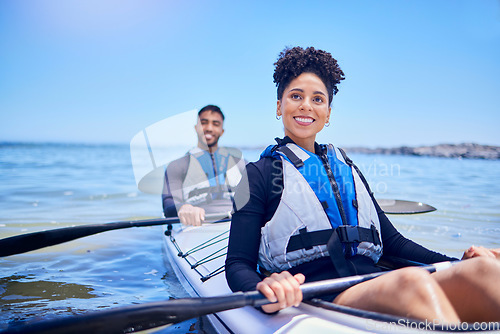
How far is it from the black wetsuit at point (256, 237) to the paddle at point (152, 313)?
0.40 ft

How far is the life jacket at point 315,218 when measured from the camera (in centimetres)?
151

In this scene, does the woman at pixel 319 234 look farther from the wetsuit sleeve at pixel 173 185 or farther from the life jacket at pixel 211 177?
the life jacket at pixel 211 177

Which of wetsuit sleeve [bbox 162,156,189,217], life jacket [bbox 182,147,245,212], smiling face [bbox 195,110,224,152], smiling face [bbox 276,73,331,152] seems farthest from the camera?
smiling face [bbox 195,110,224,152]

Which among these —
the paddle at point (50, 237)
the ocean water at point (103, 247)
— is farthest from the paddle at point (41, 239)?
the ocean water at point (103, 247)

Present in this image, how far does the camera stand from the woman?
3.98 ft

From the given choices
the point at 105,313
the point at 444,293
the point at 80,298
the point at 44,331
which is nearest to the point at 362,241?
the point at 444,293

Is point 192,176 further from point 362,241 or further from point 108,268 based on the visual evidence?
point 362,241

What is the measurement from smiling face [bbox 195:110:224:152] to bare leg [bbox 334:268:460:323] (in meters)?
3.32

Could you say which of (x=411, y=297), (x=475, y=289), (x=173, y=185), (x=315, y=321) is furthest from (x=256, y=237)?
(x=173, y=185)

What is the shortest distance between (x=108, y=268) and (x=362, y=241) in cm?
290

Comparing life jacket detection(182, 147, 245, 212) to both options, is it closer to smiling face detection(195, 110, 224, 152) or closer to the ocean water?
smiling face detection(195, 110, 224, 152)

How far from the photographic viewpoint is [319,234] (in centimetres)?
151

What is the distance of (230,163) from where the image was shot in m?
4.33

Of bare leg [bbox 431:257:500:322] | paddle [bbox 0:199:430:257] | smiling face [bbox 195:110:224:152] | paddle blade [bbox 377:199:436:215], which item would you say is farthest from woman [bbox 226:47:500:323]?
smiling face [bbox 195:110:224:152]
